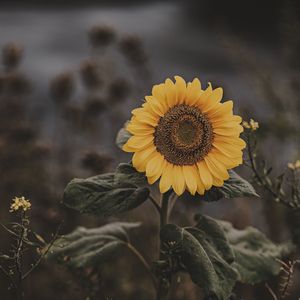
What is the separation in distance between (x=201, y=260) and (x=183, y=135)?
0.18m

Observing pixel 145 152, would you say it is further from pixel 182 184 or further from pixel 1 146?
pixel 1 146

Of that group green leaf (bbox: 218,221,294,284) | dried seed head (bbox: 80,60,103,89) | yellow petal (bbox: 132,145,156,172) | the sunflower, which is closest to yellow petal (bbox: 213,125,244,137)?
the sunflower

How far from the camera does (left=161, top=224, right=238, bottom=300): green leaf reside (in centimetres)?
84

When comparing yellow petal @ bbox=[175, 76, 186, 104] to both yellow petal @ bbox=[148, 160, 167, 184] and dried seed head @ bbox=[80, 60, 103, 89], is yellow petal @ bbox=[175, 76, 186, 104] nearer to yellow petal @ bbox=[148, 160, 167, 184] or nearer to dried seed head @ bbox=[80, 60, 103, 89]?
yellow petal @ bbox=[148, 160, 167, 184]

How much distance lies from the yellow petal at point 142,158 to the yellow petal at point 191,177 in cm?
5

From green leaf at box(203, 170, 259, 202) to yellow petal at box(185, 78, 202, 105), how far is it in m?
0.13

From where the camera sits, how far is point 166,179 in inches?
33.1

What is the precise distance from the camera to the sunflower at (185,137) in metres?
0.84

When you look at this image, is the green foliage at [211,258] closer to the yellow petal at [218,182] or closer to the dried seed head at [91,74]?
the yellow petal at [218,182]

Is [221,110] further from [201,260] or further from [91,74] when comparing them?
[91,74]

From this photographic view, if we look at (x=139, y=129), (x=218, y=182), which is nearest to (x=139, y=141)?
(x=139, y=129)

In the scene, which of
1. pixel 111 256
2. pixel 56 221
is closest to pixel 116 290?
pixel 56 221

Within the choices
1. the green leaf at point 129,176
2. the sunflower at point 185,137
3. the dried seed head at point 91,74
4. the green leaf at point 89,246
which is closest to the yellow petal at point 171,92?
the sunflower at point 185,137

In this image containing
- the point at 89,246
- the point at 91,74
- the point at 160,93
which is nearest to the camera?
the point at 160,93
